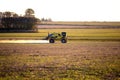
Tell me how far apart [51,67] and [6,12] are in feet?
369

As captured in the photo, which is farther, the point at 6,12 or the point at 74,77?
the point at 6,12

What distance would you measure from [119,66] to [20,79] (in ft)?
24.8

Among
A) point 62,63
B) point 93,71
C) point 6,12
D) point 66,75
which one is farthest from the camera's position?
point 6,12

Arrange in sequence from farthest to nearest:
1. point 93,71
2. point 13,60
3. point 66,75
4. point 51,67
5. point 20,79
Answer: point 13,60 → point 51,67 → point 93,71 → point 66,75 → point 20,79

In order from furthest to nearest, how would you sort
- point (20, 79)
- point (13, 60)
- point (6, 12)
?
1. point (6, 12)
2. point (13, 60)
3. point (20, 79)

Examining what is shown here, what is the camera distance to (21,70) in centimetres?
1766

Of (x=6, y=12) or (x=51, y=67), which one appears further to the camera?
(x=6, y=12)

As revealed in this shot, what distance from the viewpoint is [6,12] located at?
128m

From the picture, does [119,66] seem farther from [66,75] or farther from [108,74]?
[66,75]

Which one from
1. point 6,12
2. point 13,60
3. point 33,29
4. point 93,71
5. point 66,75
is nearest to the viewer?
point 66,75

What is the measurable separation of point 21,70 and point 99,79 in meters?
5.30

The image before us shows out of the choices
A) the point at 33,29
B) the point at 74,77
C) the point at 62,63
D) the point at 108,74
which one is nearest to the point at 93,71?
the point at 108,74

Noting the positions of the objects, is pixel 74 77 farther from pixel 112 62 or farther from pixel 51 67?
pixel 112 62

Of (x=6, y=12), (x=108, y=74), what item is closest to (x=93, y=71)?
(x=108, y=74)
